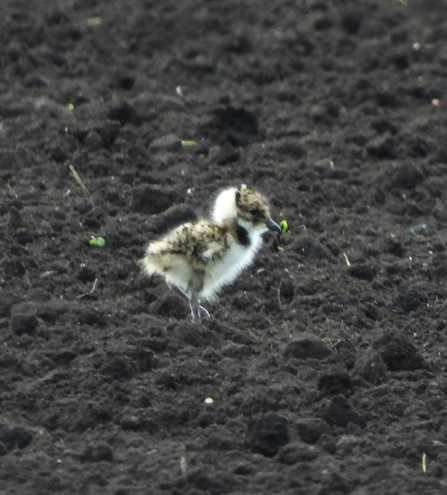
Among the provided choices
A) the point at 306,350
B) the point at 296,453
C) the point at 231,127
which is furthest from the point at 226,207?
the point at 231,127

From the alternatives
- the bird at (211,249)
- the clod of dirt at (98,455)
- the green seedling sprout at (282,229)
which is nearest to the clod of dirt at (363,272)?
the green seedling sprout at (282,229)

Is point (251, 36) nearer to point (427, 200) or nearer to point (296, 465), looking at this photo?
point (427, 200)

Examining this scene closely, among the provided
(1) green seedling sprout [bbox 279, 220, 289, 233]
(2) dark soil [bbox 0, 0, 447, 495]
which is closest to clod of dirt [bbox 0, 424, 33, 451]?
(2) dark soil [bbox 0, 0, 447, 495]

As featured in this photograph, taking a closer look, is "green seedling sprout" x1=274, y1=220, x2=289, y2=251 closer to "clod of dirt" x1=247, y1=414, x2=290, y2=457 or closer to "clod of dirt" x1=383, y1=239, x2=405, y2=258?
"clod of dirt" x1=383, y1=239, x2=405, y2=258

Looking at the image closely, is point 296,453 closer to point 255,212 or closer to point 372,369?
point 372,369

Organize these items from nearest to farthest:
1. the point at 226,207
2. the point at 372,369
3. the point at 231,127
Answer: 1. the point at 372,369
2. the point at 226,207
3. the point at 231,127
